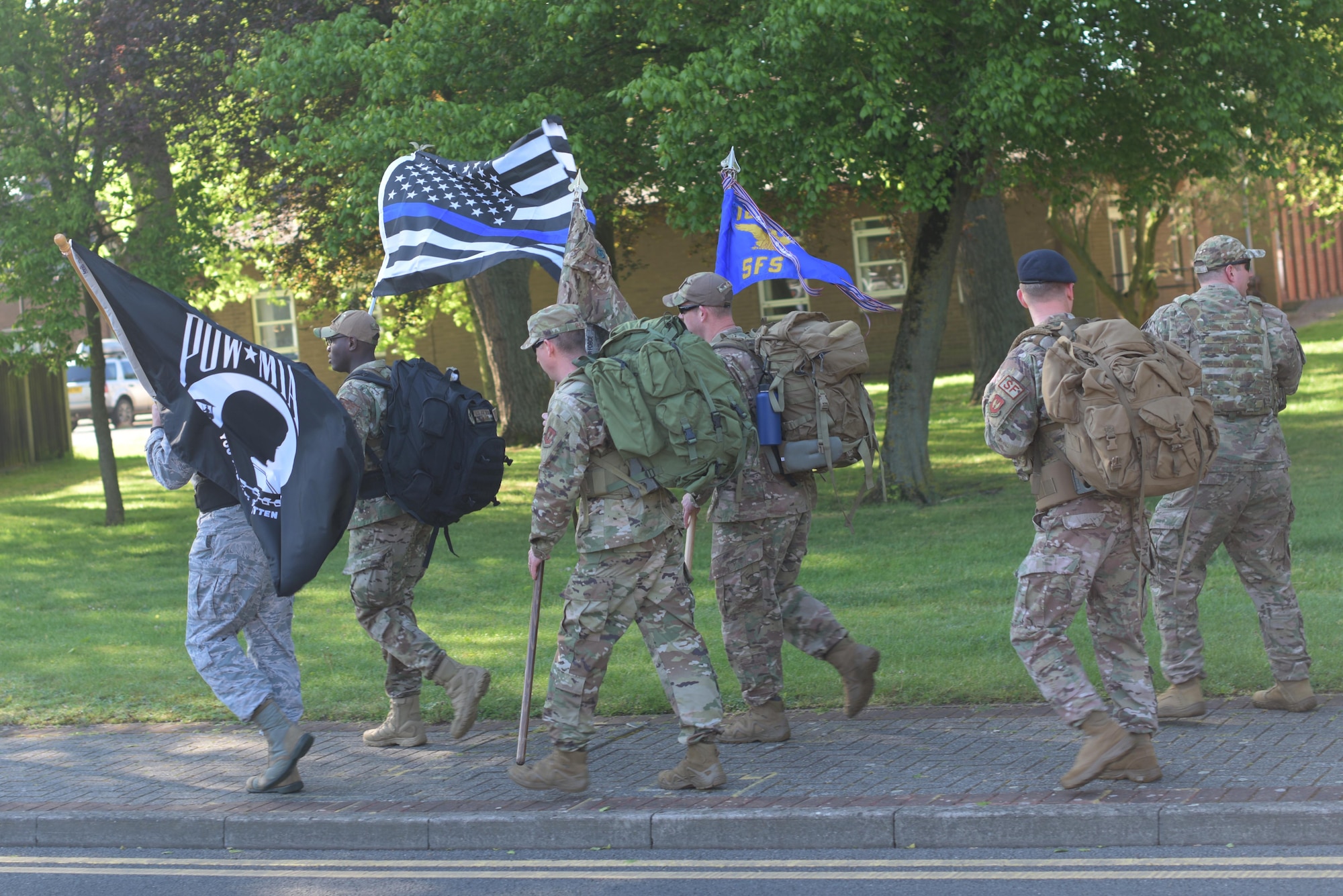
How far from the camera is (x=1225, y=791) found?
5.22 m

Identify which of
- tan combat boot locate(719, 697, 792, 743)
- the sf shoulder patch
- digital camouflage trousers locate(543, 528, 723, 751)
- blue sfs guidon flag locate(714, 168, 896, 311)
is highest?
blue sfs guidon flag locate(714, 168, 896, 311)

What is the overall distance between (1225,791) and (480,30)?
10594 mm

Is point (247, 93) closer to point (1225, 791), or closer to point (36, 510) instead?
point (36, 510)

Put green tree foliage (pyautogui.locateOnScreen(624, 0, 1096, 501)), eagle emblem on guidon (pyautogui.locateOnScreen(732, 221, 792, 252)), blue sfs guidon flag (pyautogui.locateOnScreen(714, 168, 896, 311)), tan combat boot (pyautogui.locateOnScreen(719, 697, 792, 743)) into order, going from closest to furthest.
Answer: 1. tan combat boot (pyautogui.locateOnScreen(719, 697, 792, 743))
2. blue sfs guidon flag (pyautogui.locateOnScreen(714, 168, 896, 311))
3. eagle emblem on guidon (pyautogui.locateOnScreen(732, 221, 792, 252))
4. green tree foliage (pyautogui.locateOnScreen(624, 0, 1096, 501))

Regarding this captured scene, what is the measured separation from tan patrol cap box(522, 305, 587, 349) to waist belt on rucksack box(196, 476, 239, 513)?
1551 millimetres

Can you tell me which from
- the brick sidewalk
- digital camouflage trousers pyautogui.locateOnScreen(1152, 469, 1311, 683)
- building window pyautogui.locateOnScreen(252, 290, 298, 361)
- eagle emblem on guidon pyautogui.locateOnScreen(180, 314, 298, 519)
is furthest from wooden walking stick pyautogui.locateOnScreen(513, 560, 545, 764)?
building window pyautogui.locateOnScreen(252, 290, 298, 361)

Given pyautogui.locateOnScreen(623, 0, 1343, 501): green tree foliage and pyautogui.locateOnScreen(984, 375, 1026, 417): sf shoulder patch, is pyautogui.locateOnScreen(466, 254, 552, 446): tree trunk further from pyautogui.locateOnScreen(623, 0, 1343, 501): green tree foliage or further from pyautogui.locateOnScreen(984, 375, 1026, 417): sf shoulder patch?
pyautogui.locateOnScreen(984, 375, 1026, 417): sf shoulder patch

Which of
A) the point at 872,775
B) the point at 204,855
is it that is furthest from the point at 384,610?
the point at 872,775

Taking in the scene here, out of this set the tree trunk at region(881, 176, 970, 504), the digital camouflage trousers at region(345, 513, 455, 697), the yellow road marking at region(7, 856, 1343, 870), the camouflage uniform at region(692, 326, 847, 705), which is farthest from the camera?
the tree trunk at region(881, 176, 970, 504)

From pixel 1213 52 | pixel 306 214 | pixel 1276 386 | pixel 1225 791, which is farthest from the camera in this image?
pixel 306 214

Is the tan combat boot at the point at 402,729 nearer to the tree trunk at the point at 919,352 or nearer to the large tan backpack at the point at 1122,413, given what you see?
the large tan backpack at the point at 1122,413

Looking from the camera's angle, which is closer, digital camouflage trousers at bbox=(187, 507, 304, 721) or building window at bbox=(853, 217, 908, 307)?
digital camouflage trousers at bbox=(187, 507, 304, 721)

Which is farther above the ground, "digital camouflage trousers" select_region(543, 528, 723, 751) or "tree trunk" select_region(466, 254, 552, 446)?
"tree trunk" select_region(466, 254, 552, 446)

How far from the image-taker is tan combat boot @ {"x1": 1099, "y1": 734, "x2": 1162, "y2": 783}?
5344mm
